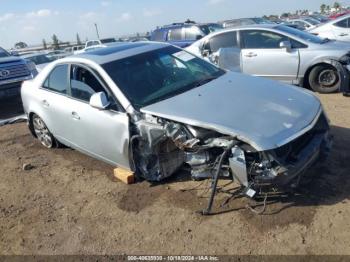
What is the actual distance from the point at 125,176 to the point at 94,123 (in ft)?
2.54

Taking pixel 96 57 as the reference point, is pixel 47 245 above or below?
below

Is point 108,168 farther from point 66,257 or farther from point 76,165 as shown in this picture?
point 66,257

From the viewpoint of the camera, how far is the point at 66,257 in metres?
3.48

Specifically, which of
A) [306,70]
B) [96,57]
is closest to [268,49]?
[306,70]

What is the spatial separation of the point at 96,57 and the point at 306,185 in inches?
121

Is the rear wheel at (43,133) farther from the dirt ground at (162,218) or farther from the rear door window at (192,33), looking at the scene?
the rear door window at (192,33)

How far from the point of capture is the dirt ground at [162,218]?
333 cm

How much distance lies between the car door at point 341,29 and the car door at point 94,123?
10356 millimetres

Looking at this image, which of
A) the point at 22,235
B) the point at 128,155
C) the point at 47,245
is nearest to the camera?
the point at 47,245

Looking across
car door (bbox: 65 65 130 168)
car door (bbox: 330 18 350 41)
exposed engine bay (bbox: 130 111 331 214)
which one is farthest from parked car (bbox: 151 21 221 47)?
exposed engine bay (bbox: 130 111 331 214)

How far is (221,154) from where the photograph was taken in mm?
3746

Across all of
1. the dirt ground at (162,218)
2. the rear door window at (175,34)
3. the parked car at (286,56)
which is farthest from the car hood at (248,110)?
the rear door window at (175,34)

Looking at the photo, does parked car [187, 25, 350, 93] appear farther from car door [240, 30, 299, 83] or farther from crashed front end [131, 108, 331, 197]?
crashed front end [131, 108, 331, 197]

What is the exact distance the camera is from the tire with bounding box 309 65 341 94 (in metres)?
7.63
